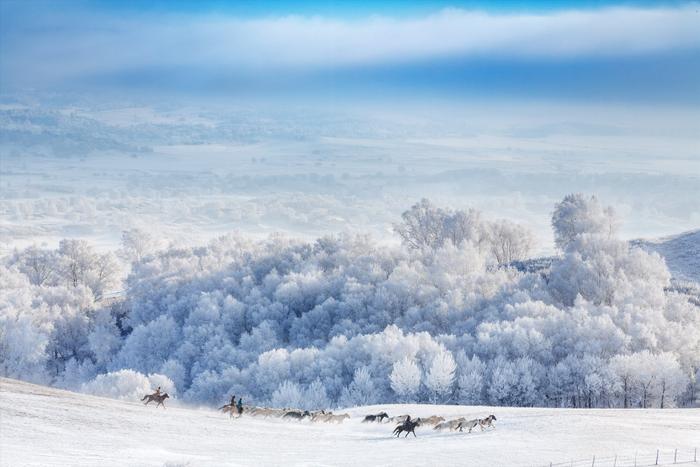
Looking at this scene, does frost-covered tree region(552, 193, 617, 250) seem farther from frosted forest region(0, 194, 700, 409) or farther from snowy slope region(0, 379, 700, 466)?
snowy slope region(0, 379, 700, 466)

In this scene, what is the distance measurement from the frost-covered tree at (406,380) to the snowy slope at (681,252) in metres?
54.0

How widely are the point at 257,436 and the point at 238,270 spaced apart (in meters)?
88.7

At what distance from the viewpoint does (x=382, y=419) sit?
33406mm

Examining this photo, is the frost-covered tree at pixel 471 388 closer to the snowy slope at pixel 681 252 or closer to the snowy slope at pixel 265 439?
the snowy slope at pixel 265 439

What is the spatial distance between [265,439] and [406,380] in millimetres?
34249

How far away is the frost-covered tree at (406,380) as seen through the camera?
60.1m

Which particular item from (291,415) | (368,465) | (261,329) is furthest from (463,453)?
(261,329)

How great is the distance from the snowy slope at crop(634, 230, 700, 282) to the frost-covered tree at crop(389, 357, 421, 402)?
54.0 meters

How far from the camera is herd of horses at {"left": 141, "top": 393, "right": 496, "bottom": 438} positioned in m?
29.0

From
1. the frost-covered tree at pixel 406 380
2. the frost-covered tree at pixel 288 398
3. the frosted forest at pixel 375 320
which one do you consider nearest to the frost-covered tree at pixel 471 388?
the frosted forest at pixel 375 320

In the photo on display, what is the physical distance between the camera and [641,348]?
66375 millimetres

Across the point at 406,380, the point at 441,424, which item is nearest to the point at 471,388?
the point at 406,380

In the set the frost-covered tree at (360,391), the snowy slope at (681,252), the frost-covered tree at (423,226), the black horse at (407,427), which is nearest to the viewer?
the black horse at (407,427)

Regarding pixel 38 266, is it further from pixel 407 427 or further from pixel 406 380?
pixel 407 427
